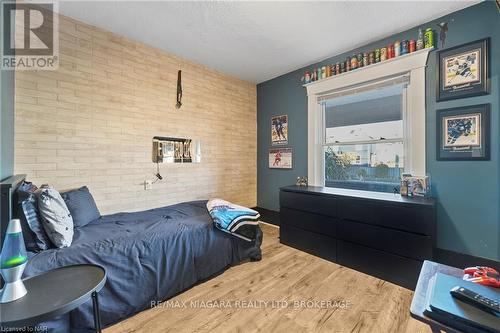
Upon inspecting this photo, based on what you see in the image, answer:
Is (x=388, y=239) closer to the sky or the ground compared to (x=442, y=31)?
closer to the ground

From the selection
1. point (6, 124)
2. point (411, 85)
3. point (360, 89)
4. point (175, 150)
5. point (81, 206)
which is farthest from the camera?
point (175, 150)

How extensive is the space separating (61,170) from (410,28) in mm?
3995

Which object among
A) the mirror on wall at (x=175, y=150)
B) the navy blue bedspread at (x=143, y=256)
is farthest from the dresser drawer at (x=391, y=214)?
the mirror on wall at (x=175, y=150)

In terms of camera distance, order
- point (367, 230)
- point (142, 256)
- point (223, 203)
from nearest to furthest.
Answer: point (142, 256) < point (367, 230) < point (223, 203)

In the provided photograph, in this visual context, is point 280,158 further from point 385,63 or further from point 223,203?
point 385,63

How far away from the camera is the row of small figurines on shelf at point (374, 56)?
2.27 metres

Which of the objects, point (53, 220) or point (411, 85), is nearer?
point (53, 220)

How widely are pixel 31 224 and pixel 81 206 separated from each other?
19.2 inches

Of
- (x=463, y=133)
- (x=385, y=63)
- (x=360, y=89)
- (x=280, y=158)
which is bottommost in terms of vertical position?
(x=280, y=158)

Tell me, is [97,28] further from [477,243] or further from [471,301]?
[477,243]

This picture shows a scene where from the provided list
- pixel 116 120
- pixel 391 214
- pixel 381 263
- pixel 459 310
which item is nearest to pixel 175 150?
pixel 116 120

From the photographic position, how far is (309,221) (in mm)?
2719

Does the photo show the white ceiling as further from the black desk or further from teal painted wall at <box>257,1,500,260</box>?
the black desk

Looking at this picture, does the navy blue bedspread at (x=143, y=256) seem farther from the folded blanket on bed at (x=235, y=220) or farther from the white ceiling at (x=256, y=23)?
the white ceiling at (x=256, y=23)
